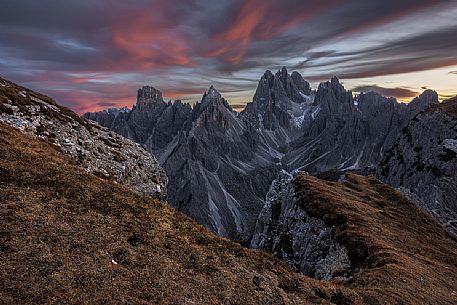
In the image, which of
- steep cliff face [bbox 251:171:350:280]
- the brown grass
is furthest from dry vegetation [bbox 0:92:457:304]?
steep cliff face [bbox 251:171:350:280]

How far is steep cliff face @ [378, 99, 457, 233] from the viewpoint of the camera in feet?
338

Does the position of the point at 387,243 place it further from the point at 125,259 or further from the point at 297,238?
the point at 125,259

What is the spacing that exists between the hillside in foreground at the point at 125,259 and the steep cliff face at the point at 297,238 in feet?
13.7

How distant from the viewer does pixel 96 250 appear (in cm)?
1722

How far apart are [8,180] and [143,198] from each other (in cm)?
945

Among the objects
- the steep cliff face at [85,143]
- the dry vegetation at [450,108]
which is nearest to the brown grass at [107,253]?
the steep cliff face at [85,143]

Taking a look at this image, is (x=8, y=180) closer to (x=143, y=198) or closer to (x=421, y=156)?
(x=143, y=198)

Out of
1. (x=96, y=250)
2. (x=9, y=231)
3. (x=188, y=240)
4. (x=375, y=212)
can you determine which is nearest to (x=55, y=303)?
(x=96, y=250)

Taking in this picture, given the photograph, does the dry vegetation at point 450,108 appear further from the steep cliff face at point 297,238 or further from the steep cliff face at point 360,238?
the steep cliff face at point 297,238

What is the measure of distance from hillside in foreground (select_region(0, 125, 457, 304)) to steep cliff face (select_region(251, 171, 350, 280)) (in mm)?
4164

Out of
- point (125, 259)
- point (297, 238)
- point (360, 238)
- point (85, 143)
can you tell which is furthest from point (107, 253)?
point (297, 238)

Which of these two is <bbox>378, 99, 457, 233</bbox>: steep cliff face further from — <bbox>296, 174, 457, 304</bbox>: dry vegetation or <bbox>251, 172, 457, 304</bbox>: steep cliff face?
<bbox>251, 172, 457, 304</bbox>: steep cliff face

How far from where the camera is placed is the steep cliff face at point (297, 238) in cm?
3597

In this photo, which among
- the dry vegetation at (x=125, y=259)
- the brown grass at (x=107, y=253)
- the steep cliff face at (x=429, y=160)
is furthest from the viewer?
the steep cliff face at (x=429, y=160)
